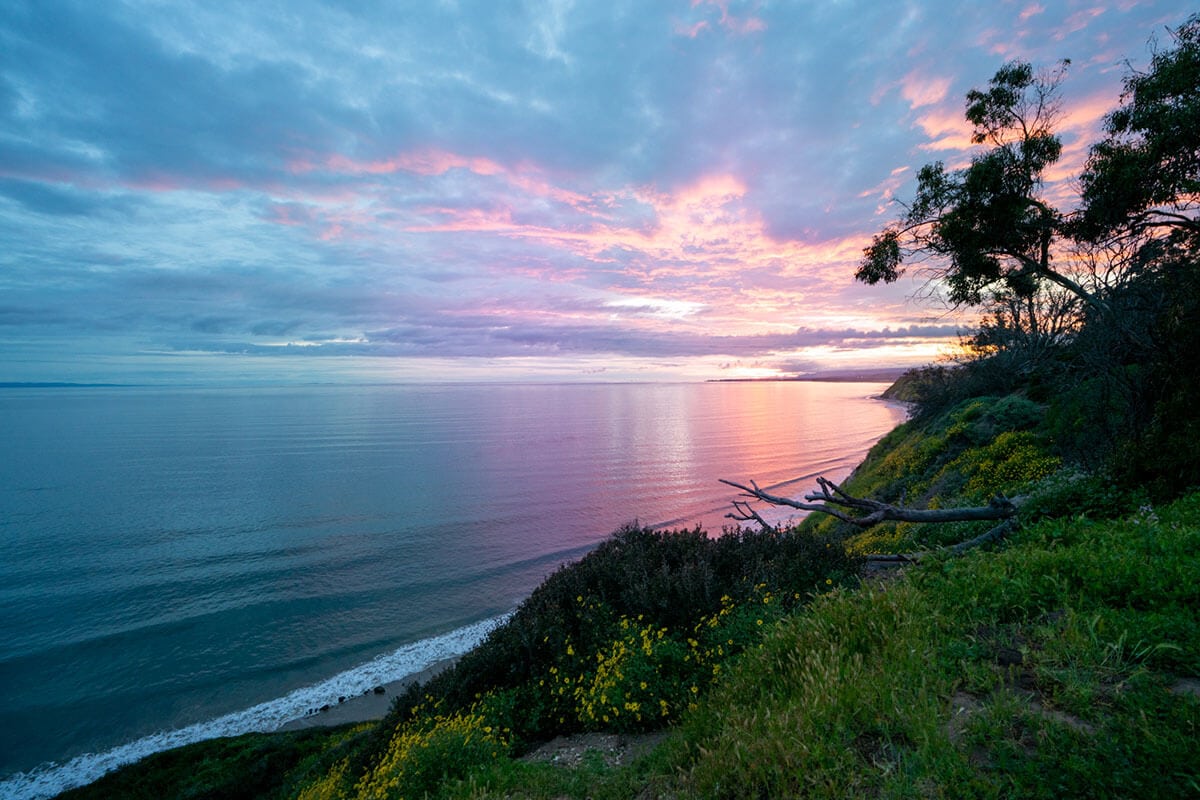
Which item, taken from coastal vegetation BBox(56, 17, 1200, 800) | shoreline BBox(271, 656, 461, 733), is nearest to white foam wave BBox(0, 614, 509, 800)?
shoreline BBox(271, 656, 461, 733)

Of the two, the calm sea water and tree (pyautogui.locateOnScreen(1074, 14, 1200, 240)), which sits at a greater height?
tree (pyautogui.locateOnScreen(1074, 14, 1200, 240))

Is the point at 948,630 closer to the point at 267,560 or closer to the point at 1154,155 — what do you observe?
the point at 1154,155

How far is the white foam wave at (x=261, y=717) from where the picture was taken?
12547mm

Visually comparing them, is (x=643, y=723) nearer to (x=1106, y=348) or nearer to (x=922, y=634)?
(x=922, y=634)

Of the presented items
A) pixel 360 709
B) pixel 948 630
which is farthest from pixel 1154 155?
pixel 360 709

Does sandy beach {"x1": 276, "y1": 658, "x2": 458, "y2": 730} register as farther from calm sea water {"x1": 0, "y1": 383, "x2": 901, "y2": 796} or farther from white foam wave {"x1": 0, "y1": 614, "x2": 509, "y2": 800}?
calm sea water {"x1": 0, "y1": 383, "x2": 901, "y2": 796}

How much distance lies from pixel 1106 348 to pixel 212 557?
112 feet

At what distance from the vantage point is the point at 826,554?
8336 mm

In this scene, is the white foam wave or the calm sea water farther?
the calm sea water

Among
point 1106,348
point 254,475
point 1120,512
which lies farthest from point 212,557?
point 1106,348

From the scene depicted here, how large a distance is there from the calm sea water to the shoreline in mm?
523

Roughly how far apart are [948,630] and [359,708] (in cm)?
1612

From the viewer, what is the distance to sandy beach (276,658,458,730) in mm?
14422

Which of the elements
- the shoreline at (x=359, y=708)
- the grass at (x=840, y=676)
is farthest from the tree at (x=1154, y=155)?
the shoreline at (x=359, y=708)
